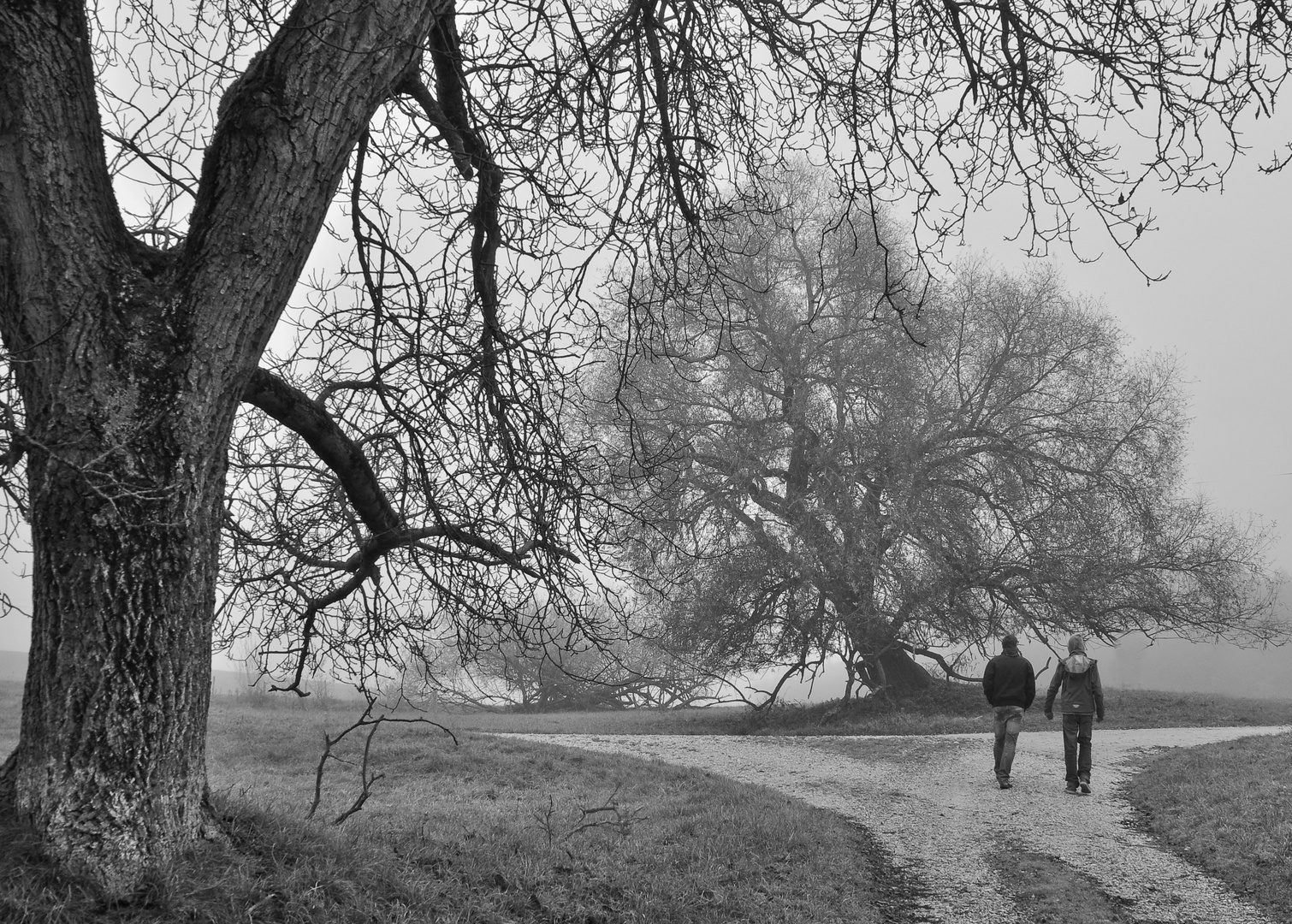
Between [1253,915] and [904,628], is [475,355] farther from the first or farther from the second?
[904,628]

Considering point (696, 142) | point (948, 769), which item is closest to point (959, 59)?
point (696, 142)

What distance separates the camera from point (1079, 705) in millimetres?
10398

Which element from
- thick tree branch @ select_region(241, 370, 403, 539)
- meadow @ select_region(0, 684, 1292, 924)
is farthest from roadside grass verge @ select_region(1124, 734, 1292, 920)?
thick tree branch @ select_region(241, 370, 403, 539)

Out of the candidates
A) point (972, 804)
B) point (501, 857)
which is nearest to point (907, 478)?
point (972, 804)

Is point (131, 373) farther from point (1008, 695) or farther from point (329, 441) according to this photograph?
point (1008, 695)

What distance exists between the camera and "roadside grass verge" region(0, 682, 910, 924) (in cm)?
357

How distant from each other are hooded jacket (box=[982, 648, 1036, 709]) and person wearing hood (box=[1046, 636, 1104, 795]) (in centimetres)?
36

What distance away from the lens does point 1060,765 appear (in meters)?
12.1

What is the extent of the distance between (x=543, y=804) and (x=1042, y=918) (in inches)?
184

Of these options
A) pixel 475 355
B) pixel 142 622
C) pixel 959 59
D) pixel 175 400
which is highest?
pixel 959 59

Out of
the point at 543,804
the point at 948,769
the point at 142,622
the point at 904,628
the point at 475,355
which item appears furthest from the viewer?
the point at 904,628

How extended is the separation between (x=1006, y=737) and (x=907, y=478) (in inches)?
261

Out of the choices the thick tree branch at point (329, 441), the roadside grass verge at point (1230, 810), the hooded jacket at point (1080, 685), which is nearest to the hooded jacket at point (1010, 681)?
the hooded jacket at point (1080, 685)

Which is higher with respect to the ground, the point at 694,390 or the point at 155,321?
the point at 694,390
